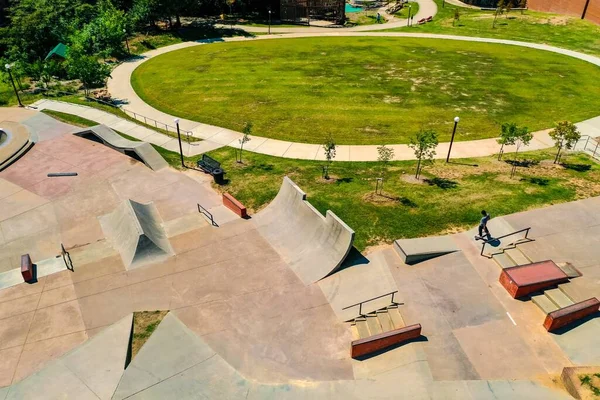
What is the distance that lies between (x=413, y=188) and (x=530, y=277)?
A: 8.17m

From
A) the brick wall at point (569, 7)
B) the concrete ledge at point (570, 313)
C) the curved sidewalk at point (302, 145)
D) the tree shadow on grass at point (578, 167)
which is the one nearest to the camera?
the concrete ledge at point (570, 313)

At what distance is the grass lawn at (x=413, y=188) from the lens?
2023 centimetres

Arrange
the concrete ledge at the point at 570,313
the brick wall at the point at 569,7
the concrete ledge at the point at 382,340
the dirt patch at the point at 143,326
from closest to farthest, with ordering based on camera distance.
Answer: the concrete ledge at the point at 382,340, the concrete ledge at the point at 570,313, the dirt patch at the point at 143,326, the brick wall at the point at 569,7

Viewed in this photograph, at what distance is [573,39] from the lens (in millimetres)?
52844

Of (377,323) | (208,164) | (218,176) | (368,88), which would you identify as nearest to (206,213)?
(218,176)

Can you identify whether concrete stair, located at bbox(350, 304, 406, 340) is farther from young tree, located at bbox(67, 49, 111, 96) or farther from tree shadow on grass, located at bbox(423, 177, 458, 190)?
young tree, located at bbox(67, 49, 111, 96)

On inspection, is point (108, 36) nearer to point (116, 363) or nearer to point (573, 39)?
point (116, 363)

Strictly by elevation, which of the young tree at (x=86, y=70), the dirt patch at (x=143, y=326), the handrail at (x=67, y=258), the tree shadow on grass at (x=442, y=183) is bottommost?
the dirt patch at (x=143, y=326)

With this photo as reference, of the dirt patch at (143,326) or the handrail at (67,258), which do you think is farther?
the handrail at (67,258)

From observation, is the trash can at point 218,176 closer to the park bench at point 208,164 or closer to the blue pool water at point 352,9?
the park bench at point 208,164

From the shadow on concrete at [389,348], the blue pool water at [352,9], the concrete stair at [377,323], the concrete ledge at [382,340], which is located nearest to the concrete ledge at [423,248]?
the concrete stair at [377,323]

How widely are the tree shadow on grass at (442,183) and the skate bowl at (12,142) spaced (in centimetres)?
2444

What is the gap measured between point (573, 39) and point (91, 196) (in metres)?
56.7

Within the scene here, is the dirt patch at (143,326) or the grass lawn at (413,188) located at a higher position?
the grass lawn at (413,188)
